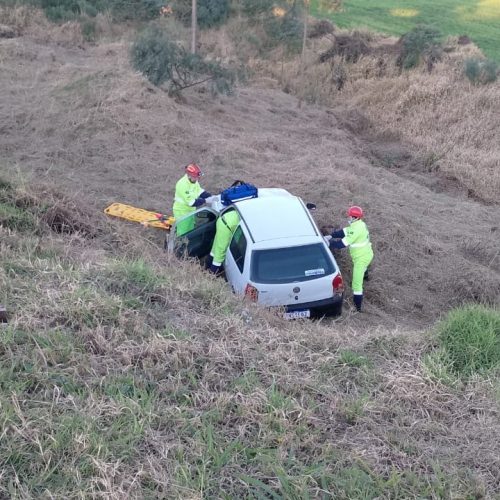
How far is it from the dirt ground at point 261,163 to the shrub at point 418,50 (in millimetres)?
4332

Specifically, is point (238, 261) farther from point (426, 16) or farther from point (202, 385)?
point (426, 16)

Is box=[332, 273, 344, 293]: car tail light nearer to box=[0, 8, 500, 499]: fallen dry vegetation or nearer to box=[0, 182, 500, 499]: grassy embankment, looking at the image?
box=[0, 8, 500, 499]: fallen dry vegetation

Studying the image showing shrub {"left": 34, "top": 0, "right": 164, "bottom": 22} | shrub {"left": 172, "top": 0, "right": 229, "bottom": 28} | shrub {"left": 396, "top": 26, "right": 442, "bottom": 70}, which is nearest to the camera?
shrub {"left": 396, "top": 26, "right": 442, "bottom": 70}

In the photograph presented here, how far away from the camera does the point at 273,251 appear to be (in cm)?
847

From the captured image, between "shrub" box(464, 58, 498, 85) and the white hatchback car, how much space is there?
14251 mm

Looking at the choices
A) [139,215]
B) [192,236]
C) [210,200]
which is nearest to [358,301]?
[192,236]

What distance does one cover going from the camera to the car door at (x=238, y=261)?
27.9ft

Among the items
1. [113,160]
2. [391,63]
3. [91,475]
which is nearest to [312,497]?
[91,475]

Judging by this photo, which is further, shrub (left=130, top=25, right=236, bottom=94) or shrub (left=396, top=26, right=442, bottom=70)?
shrub (left=396, top=26, right=442, bottom=70)

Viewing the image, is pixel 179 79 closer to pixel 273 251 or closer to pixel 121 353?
pixel 273 251

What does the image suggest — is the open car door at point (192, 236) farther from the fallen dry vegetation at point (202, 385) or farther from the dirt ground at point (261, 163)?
the dirt ground at point (261, 163)

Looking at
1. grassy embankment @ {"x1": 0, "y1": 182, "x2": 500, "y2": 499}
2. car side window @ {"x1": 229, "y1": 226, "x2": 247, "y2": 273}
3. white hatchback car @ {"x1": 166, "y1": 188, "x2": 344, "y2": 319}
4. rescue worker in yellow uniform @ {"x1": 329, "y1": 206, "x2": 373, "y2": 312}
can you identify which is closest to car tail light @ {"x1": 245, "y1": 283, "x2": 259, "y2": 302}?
white hatchback car @ {"x1": 166, "y1": 188, "x2": 344, "y2": 319}

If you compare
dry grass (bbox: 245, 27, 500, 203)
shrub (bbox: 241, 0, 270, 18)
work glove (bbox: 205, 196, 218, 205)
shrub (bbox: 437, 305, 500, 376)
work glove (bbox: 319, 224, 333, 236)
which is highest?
shrub (bbox: 437, 305, 500, 376)

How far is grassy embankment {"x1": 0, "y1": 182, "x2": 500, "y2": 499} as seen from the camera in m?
4.09
